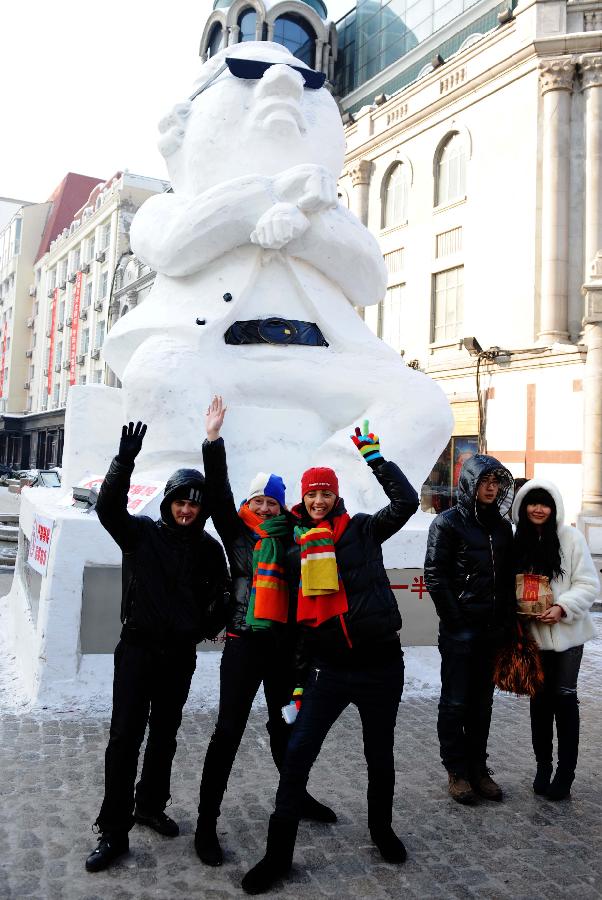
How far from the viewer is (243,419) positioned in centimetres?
513

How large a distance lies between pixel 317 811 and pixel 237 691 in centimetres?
65

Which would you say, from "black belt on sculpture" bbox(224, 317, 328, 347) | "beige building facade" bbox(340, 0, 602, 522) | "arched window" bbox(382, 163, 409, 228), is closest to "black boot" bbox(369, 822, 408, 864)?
"black belt on sculpture" bbox(224, 317, 328, 347)

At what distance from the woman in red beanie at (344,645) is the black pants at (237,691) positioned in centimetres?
11

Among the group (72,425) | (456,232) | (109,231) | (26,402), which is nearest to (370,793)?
(72,425)

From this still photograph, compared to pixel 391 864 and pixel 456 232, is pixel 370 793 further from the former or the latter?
pixel 456 232

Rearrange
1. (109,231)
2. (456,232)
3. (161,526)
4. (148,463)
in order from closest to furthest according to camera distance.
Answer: (161,526) → (148,463) → (456,232) → (109,231)

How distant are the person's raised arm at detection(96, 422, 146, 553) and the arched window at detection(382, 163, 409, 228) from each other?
1986 centimetres

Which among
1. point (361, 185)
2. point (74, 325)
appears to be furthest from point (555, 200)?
point (74, 325)

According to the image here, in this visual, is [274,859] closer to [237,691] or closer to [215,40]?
[237,691]

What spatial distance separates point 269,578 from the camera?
2.66 metres

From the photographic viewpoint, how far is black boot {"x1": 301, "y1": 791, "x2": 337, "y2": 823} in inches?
113

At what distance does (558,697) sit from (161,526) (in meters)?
1.87

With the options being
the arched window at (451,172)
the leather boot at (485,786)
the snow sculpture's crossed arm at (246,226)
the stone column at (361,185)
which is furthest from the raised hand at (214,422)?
the stone column at (361,185)

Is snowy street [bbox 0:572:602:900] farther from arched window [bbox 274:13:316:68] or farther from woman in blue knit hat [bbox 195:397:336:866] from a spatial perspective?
arched window [bbox 274:13:316:68]
